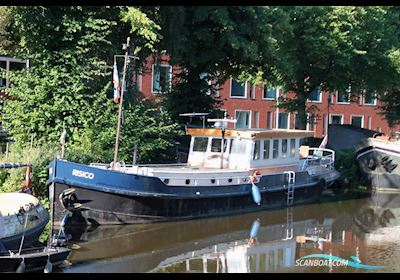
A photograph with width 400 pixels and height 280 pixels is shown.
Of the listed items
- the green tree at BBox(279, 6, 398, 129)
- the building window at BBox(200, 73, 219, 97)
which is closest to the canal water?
the building window at BBox(200, 73, 219, 97)

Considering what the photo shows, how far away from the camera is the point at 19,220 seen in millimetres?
12906

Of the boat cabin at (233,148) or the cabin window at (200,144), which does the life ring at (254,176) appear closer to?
the boat cabin at (233,148)

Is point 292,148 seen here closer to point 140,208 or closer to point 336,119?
point 140,208

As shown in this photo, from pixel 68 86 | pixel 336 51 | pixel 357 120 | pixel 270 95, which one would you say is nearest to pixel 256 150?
pixel 68 86

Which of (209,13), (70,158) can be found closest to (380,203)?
(209,13)

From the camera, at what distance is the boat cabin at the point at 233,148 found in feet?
66.7

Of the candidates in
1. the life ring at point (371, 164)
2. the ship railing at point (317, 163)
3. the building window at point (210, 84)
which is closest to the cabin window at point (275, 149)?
the ship railing at point (317, 163)

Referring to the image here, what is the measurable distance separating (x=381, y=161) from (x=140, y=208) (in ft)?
47.4

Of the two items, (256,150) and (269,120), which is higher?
(269,120)

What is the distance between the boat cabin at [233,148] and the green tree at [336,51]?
6125mm

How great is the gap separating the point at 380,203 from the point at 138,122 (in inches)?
418

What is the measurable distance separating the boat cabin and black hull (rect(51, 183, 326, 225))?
129 centimetres

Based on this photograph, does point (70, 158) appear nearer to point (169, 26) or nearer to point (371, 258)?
point (169, 26)

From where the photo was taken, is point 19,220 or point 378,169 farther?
point 378,169
